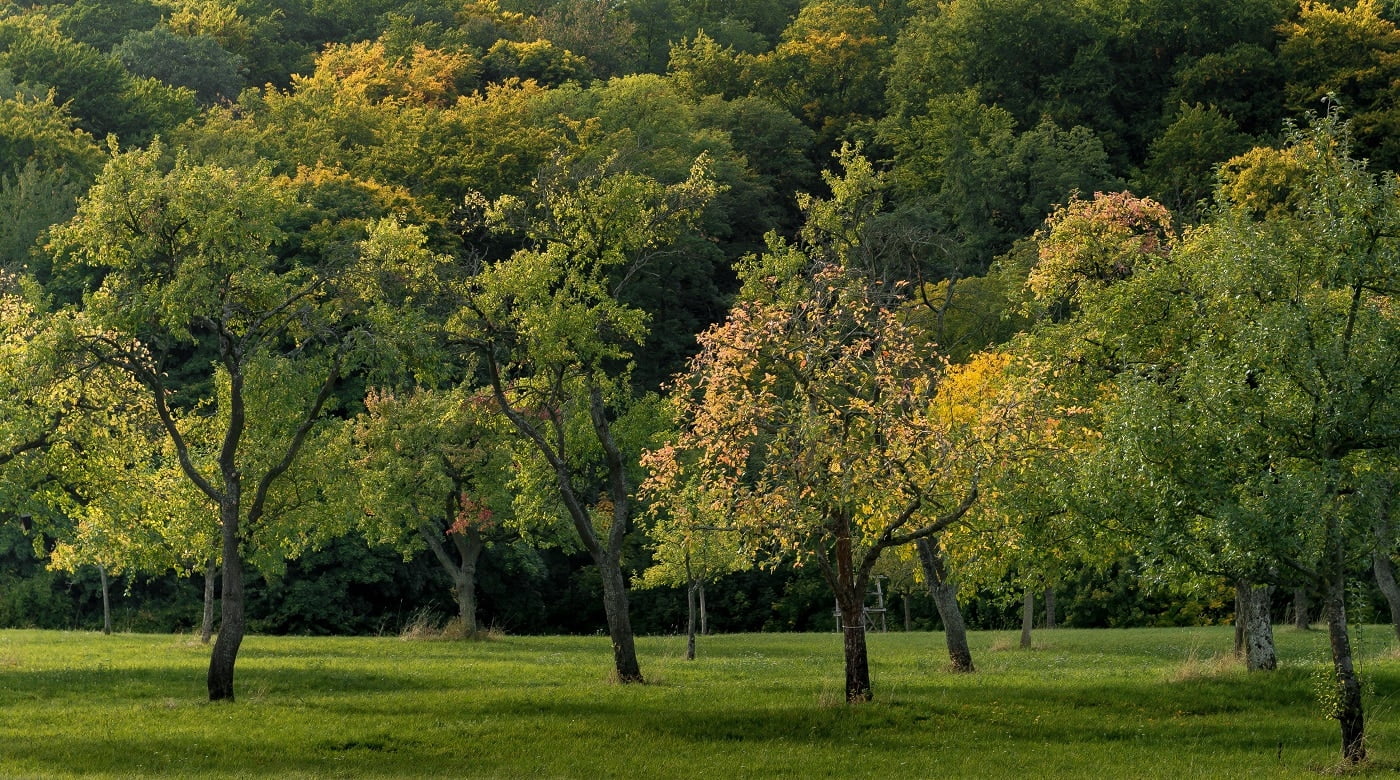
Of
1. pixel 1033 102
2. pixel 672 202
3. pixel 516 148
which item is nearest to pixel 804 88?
pixel 1033 102

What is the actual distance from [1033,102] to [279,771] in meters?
75.8

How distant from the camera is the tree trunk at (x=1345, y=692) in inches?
937

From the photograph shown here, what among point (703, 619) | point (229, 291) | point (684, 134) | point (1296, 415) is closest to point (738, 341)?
point (229, 291)

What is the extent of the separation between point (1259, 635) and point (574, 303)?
17406 mm

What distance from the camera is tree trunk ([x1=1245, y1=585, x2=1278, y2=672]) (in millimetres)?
34031

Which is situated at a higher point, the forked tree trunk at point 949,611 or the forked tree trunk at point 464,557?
the forked tree trunk at point 464,557

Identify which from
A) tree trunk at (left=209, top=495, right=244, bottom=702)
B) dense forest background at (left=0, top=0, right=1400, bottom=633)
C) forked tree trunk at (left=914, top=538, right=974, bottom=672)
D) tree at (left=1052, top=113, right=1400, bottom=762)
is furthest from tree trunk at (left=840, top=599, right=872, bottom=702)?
dense forest background at (left=0, top=0, right=1400, bottom=633)

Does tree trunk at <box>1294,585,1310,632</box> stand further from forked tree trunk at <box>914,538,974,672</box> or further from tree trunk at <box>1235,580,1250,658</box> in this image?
forked tree trunk at <box>914,538,974,672</box>

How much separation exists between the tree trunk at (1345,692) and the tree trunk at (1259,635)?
371 inches

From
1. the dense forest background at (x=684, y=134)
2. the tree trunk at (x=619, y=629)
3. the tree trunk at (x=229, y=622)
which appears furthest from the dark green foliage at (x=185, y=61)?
the tree trunk at (x=619, y=629)

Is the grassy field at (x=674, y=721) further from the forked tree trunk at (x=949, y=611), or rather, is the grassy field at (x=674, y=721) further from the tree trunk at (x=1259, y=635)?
the forked tree trunk at (x=949, y=611)

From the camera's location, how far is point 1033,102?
302ft

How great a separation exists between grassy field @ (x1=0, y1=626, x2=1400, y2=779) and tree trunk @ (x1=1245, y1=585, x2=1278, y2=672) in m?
0.68

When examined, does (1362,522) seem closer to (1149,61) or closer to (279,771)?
(279,771)
